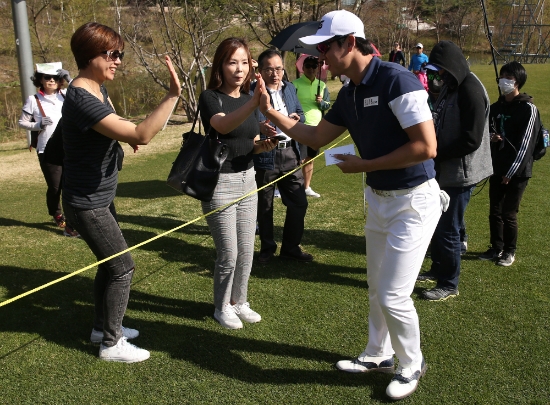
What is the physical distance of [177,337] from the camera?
3910 mm

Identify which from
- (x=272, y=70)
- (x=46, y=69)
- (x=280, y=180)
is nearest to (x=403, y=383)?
(x=280, y=180)

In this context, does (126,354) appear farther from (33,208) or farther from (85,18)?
(85,18)

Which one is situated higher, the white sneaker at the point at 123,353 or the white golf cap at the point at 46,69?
the white golf cap at the point at 46,69

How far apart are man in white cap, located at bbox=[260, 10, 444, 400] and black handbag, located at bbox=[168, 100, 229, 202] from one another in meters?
0.92

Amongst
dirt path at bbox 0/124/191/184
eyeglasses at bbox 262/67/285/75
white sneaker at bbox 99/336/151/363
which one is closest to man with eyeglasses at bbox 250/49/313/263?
eyeglasses at bbox 262/67/285/75

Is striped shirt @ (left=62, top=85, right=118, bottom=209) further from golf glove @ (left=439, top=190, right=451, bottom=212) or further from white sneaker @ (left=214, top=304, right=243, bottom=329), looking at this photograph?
golf glove @ (left=439, top=190, right=451, bottom=212)

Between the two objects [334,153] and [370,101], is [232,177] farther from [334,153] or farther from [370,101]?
[370,101]

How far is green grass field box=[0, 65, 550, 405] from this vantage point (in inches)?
128

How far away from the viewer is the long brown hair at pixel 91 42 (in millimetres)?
3082

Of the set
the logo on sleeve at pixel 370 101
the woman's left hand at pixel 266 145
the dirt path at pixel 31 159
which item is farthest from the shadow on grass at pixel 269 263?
the dirt path at pixel 31 159

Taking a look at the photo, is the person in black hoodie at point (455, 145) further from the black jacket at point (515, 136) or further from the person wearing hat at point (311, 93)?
the person wearing hat at point (311, 93)

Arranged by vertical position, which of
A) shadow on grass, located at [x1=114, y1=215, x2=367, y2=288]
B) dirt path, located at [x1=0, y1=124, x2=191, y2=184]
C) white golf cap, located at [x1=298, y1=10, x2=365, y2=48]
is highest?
white golf cap, located at [x1=298, y1=10, x2=365, y2=48]

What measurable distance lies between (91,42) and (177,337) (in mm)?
2069

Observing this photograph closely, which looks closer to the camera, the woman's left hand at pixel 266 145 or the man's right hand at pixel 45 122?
the woman's left hand at pixel 266 145
